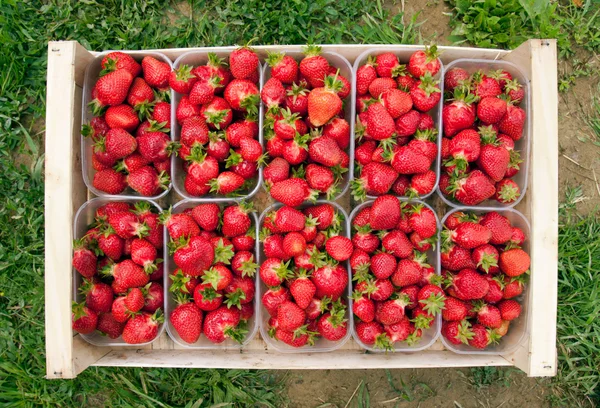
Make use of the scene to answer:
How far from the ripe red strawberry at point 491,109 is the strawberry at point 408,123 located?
25 centimetres

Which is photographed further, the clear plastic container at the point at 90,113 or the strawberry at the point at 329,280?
the clear plastic container at the point at 90,113

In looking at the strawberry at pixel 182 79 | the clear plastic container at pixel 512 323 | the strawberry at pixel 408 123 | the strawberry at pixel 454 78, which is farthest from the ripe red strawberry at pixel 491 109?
the strawberry at pixel 182 79

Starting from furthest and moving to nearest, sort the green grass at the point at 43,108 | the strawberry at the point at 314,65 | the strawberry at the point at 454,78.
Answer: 1. the green grass at the point at 43,108
2. the strawberry at the point at 454,78
3. the strawberry at the point at 314,65

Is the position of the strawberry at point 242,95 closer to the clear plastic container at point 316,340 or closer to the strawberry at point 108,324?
the clear plastic container at point 316,340

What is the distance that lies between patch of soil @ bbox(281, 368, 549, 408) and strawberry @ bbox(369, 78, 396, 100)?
4.47 feet

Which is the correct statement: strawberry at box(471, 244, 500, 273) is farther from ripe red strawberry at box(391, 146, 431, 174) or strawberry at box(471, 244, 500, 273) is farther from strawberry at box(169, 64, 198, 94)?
strawberry at box(169, 64, 198, 94)

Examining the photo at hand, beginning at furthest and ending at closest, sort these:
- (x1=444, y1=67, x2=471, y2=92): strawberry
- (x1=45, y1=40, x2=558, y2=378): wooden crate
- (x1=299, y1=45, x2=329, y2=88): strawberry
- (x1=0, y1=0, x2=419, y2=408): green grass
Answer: (x1=0, y1=0, x2=419, y2=408): green grass < (x1=444, y1=67, x2=471, y2=92): strawberry < (x1=299, y1=45, x2=329, y2=88): strawberry < (x1=45, y1=40, x2=558, y2=378): wooden crate

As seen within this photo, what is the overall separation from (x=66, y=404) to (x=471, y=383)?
2.01 meters

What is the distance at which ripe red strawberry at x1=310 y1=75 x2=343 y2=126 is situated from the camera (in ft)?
5.54

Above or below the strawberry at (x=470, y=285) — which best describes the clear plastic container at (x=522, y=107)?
above

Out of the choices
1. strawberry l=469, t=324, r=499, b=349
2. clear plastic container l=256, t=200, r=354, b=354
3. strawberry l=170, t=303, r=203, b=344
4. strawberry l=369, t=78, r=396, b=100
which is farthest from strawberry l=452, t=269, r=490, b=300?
strawberry l=170, t=303, r=203, b=344

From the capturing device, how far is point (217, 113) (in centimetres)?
179

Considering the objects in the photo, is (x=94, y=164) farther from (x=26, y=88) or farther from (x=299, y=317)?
(x=299, y=317)

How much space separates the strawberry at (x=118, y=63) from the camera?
1.82 m
